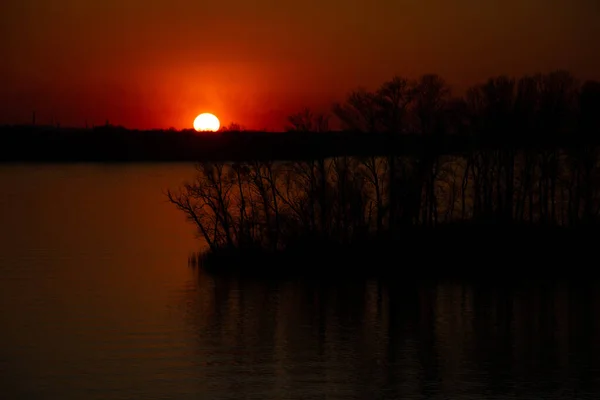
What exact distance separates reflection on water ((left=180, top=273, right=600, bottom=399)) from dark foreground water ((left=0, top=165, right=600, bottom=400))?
9cm

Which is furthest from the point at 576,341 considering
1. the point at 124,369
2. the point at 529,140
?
the point at 529,140

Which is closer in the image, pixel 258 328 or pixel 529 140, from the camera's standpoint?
pixel 258 328

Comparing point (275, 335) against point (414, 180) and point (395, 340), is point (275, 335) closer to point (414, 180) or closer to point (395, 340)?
point (395, 340)

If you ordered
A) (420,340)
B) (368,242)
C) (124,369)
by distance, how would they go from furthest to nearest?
(368,242) → (420,340) → (124,369)

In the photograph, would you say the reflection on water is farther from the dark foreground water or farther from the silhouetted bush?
the silhouetted bush

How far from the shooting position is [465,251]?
76.5 m

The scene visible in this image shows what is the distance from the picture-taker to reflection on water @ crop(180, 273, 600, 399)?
36906 millimetres

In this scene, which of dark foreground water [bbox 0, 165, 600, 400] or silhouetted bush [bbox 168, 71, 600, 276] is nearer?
dark foreground water [bbox 0, 165, 600, 400]

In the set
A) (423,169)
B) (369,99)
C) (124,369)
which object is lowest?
(124,369)

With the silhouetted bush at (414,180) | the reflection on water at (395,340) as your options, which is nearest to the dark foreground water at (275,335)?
the reflection on water at (395,340)

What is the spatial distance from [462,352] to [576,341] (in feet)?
20.3

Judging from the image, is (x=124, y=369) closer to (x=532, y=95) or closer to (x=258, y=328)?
(x=258, y=328)

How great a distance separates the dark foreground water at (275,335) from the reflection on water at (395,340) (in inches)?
3.5

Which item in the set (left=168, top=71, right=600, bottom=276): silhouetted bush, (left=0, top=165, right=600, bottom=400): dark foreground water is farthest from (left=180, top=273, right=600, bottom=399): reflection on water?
(left=168, top=71, right=600, bottom=276): silhouetted bush
